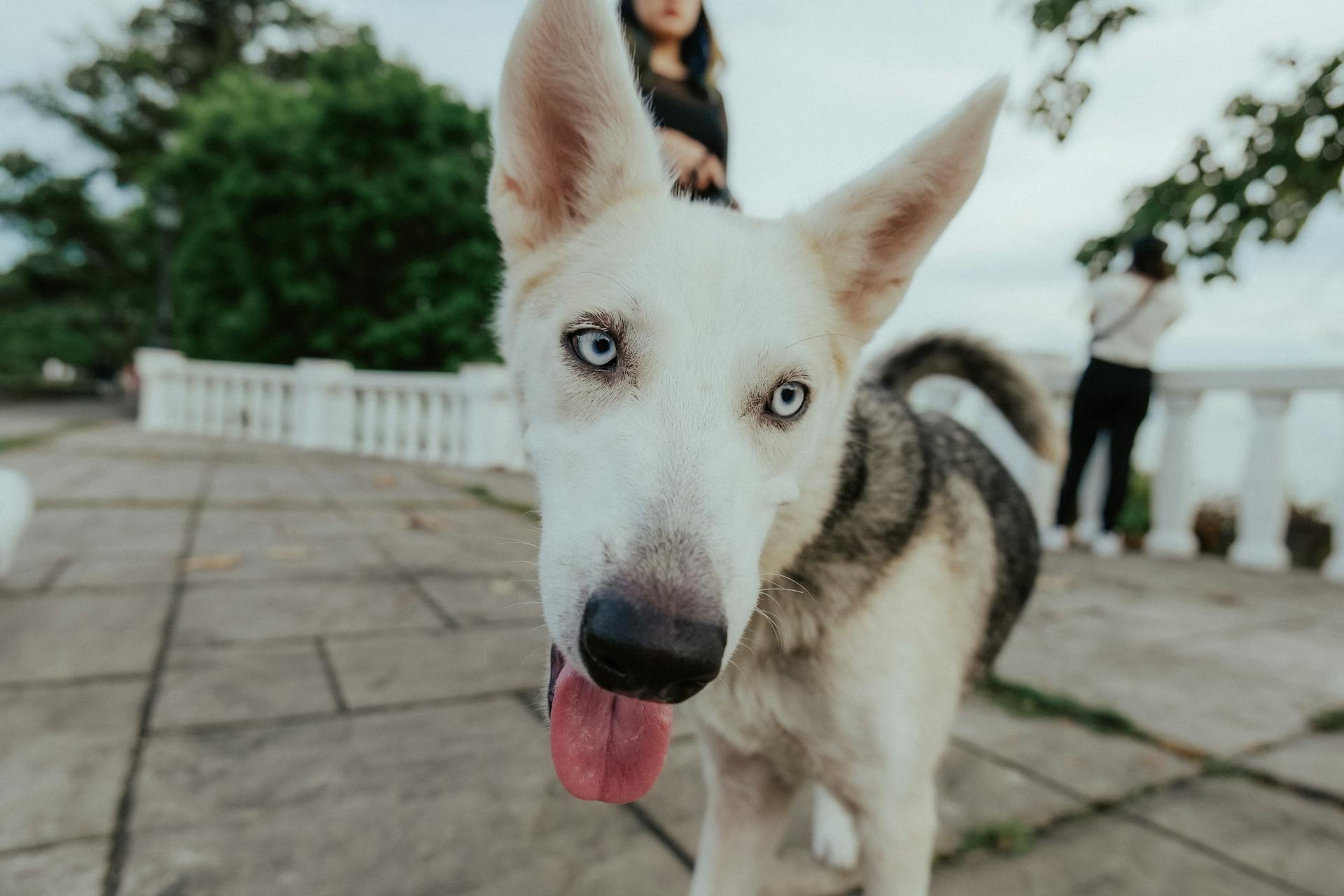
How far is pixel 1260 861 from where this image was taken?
204 cm

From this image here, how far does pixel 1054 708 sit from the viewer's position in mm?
3004

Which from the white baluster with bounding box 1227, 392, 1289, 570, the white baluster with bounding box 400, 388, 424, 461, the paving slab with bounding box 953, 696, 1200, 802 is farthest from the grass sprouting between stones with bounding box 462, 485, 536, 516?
the white baluster with bounding box 1227, 392, 1289, 570

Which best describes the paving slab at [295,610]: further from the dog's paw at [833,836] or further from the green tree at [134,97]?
the green tree at [134,97]

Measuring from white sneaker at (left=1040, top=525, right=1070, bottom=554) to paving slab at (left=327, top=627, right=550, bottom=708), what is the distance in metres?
5.25

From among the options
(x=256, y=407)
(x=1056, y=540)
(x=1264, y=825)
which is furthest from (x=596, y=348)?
(x=256, y=407)

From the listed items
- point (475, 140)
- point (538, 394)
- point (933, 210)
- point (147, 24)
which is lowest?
point (538, 394)

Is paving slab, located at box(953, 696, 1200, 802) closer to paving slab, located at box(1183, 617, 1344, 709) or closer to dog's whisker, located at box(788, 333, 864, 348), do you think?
paving slab, located at box(1183, 617, 1344, 709)

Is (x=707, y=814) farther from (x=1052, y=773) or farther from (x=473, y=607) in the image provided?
(x=473, y=607)

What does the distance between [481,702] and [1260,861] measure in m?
2.37

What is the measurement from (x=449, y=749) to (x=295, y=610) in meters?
1.59

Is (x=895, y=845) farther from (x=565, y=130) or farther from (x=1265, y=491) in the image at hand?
(x=1265, y=491)

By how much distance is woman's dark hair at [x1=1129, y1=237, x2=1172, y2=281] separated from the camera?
221 inches

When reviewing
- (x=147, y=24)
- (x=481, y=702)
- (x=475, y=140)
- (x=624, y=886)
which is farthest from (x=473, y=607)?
(x=147, y=24)

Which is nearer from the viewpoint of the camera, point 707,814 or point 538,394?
point 538,394
